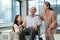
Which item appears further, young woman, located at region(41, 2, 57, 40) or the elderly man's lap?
young woman, located at region(41, 2, 57, 40)

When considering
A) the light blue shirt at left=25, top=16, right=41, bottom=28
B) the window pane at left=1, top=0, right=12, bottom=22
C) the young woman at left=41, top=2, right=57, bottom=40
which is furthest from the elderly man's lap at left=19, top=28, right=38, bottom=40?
the window pane at left=1, top=0, right=12, bottom=22

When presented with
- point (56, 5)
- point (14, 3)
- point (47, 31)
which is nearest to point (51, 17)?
point (47, 31)

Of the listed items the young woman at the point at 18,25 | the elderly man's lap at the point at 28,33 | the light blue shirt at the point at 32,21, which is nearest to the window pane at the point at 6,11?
the young woman at the point at 18,25

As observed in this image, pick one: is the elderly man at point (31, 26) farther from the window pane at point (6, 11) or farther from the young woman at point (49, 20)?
the window pane at point (6, 11)

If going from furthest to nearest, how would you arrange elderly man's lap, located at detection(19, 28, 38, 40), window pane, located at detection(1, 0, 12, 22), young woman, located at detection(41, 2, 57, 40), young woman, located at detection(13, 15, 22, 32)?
window pane, located at detection(1, 0, 12, 22) < young woman, located at detection(13, 15, 22, 32) < young woman, located at detection(41, 2, 57, 40) < elderly man's lap, located at detection(19, 28, 38, 40)

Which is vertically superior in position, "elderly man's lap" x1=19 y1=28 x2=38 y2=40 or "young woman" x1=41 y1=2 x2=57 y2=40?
"young woman" x1=41 y1=2 x2=57 y2=40

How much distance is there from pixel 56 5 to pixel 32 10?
644 centimetres

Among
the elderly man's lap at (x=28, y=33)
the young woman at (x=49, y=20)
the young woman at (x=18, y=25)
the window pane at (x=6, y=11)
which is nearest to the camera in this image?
the elderly man's lap at (x=28, y=33)

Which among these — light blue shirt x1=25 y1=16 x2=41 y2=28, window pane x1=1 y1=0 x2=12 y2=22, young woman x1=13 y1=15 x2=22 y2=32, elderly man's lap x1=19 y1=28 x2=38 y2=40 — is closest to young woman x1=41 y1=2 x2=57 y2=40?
light blue shirt x1=25 y1=16 x2=41 y2=28

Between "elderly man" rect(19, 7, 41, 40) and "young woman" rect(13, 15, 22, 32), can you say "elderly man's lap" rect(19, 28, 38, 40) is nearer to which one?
"elderly man" rect(19, 7, 41, 40)

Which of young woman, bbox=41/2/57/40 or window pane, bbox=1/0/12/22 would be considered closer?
young woman, bbox=41/2/57/40

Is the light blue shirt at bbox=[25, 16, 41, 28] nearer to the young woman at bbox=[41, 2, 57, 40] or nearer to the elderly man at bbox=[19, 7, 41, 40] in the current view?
the elderly man at bbox=[19, 7, 41, 40]

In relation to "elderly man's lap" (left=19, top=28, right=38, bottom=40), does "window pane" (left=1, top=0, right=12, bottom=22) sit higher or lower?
higher

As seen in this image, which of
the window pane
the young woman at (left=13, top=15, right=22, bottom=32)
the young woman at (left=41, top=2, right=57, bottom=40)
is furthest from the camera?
the window pane
